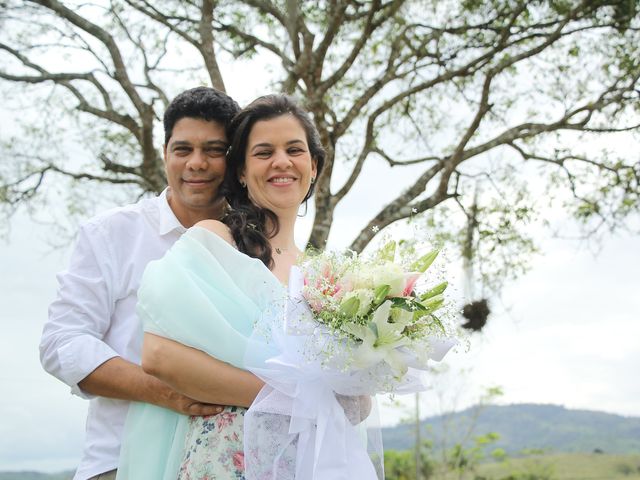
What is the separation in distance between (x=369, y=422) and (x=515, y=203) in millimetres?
8075

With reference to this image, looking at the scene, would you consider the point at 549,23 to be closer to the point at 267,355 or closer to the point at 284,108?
the point at 284,108

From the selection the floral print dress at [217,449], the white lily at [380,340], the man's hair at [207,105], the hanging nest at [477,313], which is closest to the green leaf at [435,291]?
the white lily at [380,340]

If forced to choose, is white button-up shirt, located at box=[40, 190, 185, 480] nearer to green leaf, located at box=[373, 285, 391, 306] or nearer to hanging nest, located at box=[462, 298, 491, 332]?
green leaf, located at box=[373, 285, 391, 306]

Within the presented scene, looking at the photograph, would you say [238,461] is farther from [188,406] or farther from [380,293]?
[380,293]

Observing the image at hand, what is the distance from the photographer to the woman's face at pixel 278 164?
2.92 m

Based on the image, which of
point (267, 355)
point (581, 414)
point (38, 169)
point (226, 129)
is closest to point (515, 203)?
point (38, 169)

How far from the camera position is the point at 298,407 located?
8.05ft

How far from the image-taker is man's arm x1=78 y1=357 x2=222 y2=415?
2.61 meters

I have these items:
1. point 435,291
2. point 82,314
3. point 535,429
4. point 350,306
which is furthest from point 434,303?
point 535,429

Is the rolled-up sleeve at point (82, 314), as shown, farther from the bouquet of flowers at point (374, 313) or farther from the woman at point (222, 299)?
the bouquet of flowers at point (374, 313)

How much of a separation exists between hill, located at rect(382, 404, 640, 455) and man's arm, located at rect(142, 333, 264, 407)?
11250 mm

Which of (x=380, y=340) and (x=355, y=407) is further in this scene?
(x=355, y=407)

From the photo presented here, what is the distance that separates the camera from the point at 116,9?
10.4 meters

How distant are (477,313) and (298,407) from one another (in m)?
8.14
